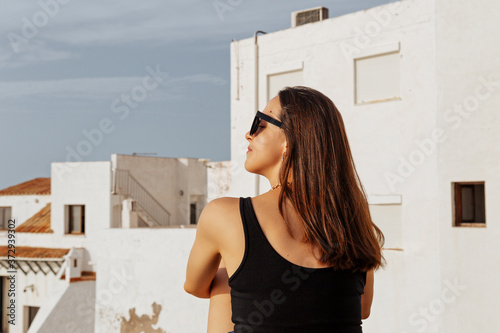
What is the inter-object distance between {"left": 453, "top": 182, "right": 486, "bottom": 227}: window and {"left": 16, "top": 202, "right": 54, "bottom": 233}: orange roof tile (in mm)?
18884

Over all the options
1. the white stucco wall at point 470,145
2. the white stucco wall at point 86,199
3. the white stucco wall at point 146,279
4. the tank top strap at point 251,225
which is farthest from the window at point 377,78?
the white stucco wall at point 86,199

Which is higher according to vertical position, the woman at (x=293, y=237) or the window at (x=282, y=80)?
the window at (x=282, y=80)

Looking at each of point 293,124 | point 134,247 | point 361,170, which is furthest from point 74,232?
point 293,124

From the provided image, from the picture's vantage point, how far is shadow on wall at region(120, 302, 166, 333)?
51.3 feet

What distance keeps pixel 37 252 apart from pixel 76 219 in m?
2.07

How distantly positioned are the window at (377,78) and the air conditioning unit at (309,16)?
2.18 metres

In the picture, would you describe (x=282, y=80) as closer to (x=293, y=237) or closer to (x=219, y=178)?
(x=219, y=178)

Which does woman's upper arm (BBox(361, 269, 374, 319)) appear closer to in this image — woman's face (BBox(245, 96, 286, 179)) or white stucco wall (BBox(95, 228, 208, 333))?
woman's face (BBox(245, 96, 286, 179))

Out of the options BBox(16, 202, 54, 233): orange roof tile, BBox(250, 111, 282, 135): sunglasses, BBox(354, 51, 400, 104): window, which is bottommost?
BBox(16, 202, 54, 233): orange roof tile

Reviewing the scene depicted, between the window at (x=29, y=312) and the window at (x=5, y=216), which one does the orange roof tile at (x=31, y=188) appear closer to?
the window at (x=5, y=216)

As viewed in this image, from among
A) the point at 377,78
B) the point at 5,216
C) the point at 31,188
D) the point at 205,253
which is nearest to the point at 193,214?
the point at 31,188

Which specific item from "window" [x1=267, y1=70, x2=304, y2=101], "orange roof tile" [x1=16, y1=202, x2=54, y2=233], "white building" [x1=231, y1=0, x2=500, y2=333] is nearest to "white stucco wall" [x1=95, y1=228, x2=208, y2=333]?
"white building" [x1=231, y1=0, x2=500, y2=333]

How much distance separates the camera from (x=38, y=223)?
25562 mm

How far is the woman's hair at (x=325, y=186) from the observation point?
1.85m
